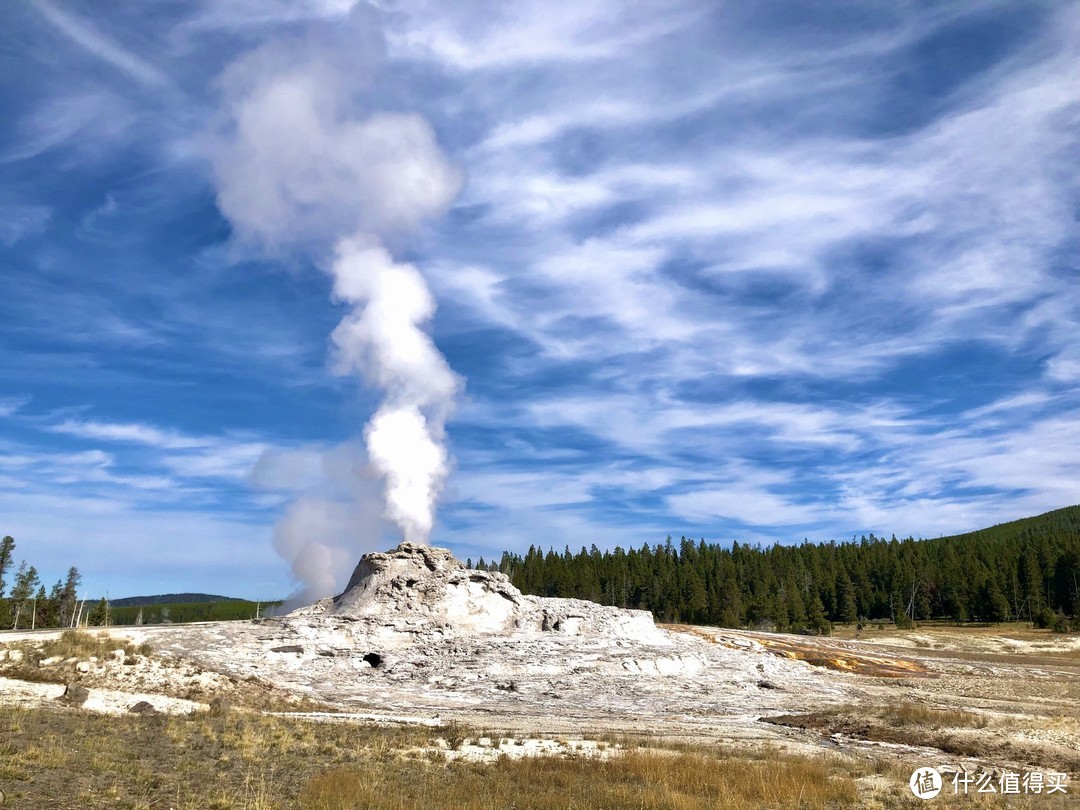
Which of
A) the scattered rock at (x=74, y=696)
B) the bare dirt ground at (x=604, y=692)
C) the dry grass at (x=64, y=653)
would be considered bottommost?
the bare dirt ground at (x=604, y=692)

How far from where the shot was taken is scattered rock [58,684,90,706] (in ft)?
78.3

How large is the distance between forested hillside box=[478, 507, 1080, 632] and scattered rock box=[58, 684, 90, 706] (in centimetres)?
8690

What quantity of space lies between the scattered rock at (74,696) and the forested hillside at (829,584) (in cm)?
8690

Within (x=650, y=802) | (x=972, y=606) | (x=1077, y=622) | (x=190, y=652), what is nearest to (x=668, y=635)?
(x=190, y=652)

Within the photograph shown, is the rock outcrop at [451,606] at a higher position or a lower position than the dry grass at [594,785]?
higher

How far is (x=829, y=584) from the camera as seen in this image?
122 metres

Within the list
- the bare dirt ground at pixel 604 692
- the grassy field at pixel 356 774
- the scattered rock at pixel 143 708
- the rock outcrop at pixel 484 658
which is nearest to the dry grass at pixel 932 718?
the bare dirt ground at pixel 604 692

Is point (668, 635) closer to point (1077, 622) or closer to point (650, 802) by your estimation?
point (650, 802)

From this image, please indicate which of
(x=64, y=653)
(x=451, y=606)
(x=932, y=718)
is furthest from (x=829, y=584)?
(x=64, y=653)

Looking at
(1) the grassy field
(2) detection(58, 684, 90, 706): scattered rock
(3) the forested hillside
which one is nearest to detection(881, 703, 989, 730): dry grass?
(1) the grassy field

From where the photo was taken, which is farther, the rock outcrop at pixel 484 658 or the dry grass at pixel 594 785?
the rock outcrop at pixel 484 658

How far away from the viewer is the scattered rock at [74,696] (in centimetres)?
2388

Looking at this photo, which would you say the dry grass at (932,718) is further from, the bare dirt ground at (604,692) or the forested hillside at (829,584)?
the forested hillside at (829,584)

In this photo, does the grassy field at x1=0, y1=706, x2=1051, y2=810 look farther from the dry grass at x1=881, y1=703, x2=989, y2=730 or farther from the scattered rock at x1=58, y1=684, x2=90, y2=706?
the dry grass at x1=881, y1=703, x2=989, y2=730
